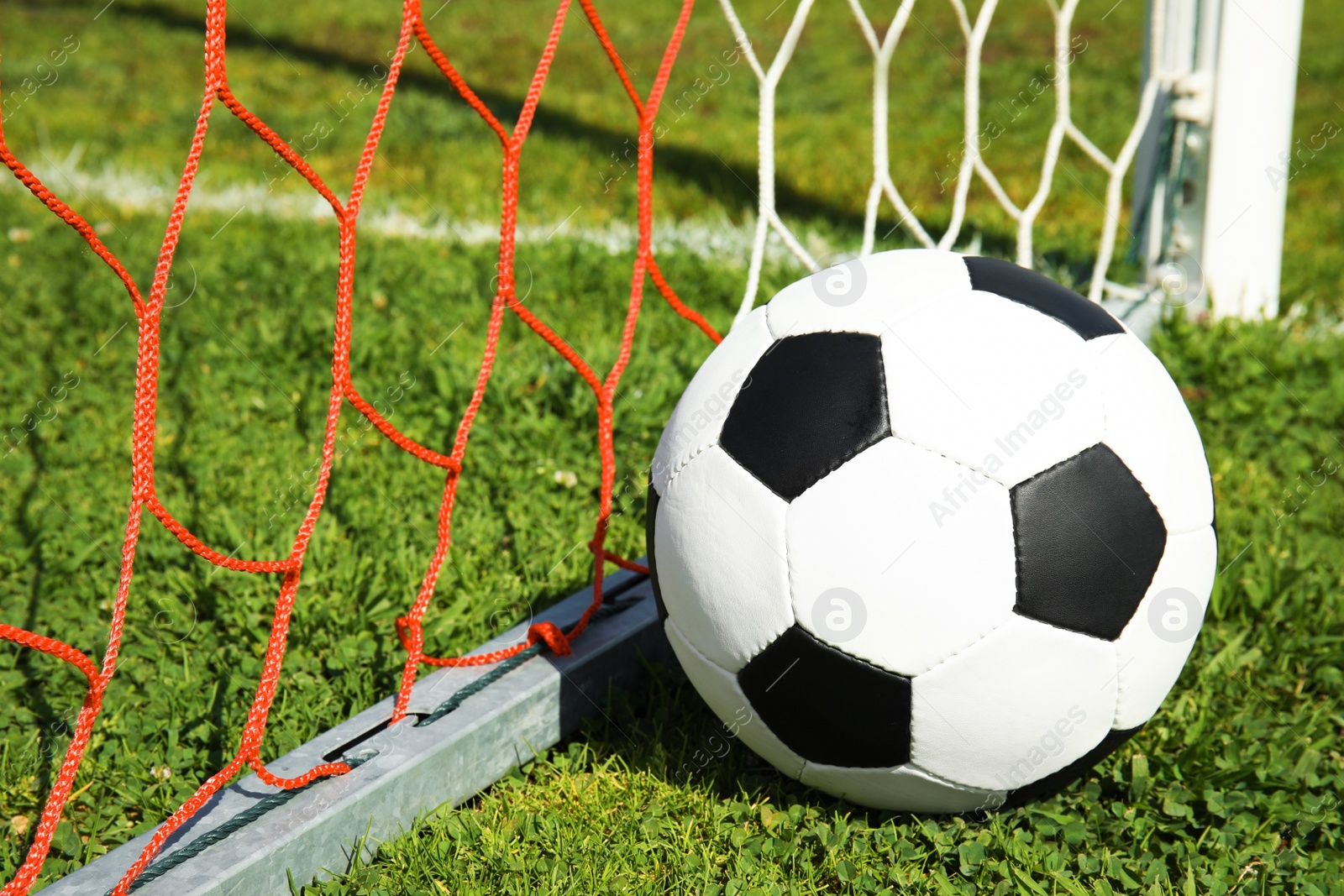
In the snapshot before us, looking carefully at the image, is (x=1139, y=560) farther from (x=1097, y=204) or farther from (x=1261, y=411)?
(x=1097, y=204)

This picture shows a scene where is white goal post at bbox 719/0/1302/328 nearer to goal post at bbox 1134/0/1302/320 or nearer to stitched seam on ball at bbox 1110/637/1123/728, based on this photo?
goal post at bbox 1134/0/1302/320

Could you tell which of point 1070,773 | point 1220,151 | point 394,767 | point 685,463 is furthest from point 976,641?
point 1220,151

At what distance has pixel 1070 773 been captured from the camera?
1.86 m

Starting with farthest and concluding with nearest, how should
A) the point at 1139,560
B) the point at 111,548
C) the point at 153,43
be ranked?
the point at 153,43 → the point at 111,548 → the point at 1139,560

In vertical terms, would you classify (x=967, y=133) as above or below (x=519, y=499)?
above

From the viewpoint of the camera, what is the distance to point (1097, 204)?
541 cm

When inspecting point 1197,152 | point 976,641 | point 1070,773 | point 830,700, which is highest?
point 1197,152

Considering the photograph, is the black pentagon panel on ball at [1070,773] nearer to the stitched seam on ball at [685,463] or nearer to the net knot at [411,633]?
the stitched seam on ball at [685,463]

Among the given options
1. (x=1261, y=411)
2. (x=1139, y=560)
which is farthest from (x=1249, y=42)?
(x=1139, y=560)

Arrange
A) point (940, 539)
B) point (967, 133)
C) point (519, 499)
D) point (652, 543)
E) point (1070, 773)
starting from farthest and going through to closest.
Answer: point (967, 133) → point (519, 499) → point (652, 543) → point (1070, 773) → point (940, 539)

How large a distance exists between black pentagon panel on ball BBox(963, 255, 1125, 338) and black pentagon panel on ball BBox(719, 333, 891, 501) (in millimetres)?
261

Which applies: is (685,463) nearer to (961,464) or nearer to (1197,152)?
(961,464)

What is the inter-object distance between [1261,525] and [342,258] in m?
2.44

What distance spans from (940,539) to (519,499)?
1568mm
